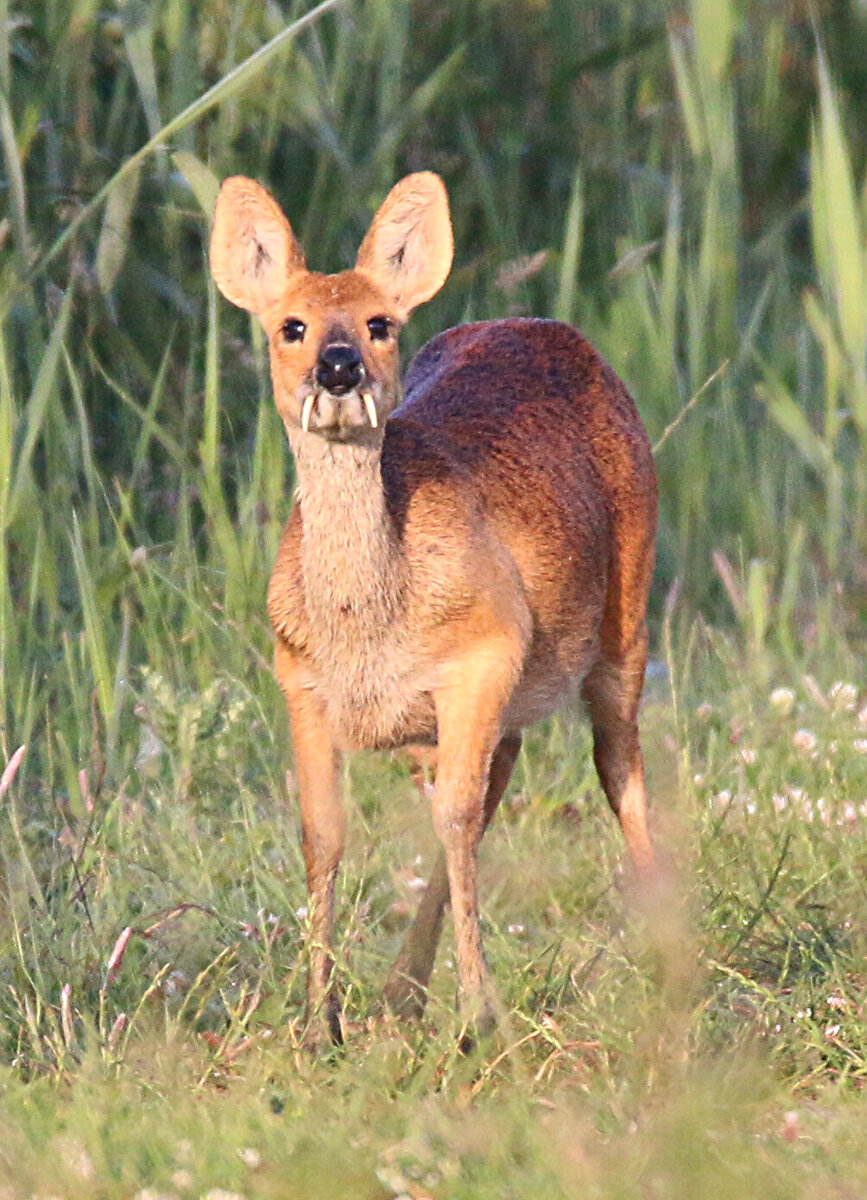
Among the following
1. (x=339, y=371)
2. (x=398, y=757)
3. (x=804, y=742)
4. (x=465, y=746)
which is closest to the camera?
(x=339, y=371)

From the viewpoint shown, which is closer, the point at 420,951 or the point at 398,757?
the point at 420,951

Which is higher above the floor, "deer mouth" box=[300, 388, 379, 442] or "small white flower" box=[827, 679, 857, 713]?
"deer mouth" box=[300, 388, 379, 442]

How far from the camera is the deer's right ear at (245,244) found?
4.35 metres

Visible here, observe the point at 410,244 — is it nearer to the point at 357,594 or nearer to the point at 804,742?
the point at 357,594

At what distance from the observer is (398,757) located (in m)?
5.52

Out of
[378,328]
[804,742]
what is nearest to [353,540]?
[378,328]

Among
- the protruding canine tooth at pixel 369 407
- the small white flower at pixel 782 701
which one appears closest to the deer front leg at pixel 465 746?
the protruding canine tooth at pixel 369 407

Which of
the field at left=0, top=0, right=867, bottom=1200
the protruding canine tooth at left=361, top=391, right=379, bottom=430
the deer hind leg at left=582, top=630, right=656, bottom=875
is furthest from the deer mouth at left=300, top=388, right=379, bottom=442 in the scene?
the deer hind leg at left=582, top=630, right=656, bottom=875

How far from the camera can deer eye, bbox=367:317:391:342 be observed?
4.12 m

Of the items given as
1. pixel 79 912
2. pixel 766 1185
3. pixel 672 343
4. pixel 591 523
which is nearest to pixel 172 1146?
pixel 766 1185

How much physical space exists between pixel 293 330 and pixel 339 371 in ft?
0.86

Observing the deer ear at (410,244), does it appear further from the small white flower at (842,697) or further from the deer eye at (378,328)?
the small white flower at (842,697)

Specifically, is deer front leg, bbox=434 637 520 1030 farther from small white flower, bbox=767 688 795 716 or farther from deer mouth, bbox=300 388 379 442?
small white flower, bbox=767 688 795 716

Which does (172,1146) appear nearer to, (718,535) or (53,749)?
(53,749)
